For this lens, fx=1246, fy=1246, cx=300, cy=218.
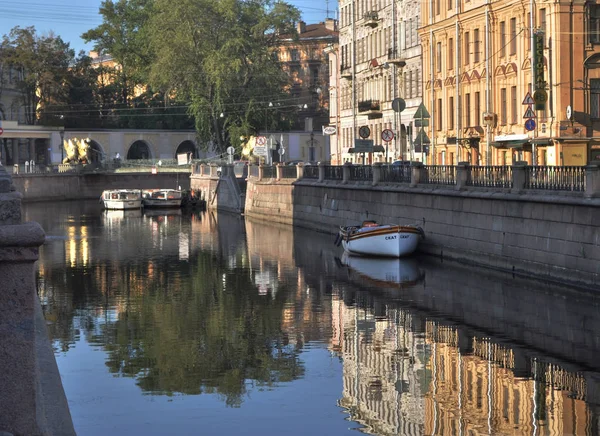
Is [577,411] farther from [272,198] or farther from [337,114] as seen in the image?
[337,114]

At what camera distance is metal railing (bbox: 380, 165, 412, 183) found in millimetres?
43469

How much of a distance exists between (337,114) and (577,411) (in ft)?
247

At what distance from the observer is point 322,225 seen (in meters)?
55.2

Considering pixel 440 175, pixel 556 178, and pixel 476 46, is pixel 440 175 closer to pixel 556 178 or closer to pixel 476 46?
pixel 556 178

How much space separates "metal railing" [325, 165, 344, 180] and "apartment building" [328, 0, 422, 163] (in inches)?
242

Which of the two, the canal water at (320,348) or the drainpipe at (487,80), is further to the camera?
the drainpipe at (487,80)

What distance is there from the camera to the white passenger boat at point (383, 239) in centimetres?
3928

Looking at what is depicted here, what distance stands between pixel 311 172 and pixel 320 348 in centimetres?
3654

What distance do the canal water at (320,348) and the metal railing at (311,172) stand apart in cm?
1678

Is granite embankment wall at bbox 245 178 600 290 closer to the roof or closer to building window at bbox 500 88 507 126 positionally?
building window at bbox 500 88 507 126

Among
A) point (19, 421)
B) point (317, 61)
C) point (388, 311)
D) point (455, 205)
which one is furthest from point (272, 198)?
point (317, 61)

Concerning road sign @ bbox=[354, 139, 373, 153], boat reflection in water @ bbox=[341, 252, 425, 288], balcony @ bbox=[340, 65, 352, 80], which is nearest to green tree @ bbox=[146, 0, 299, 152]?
balcony @ bbox=[340, 65, 352, 80]

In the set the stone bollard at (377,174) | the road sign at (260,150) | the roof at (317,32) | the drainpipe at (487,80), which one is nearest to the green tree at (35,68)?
the roof at (317,32)

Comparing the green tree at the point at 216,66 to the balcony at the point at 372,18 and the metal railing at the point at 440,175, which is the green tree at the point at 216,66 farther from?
the metal railing at the point at 440,175
